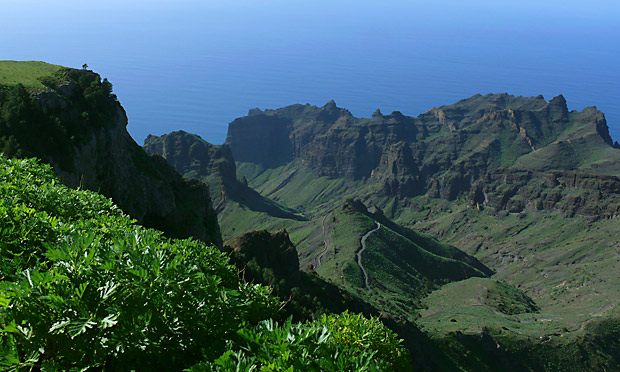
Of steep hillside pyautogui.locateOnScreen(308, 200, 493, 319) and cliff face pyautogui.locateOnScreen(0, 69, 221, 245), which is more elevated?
cliff face pyautogui.locateOnScreen(0, 69, 221, 245)

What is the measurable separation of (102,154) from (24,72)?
16.7 metres

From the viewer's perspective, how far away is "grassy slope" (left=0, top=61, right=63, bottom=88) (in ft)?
207

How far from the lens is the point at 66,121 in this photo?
61594 mm

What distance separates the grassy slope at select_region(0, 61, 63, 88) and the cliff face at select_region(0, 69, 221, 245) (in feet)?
6.02

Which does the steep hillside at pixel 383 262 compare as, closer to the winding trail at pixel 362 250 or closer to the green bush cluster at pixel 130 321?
the winding trail at pixel 362 250

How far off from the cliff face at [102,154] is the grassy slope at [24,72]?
1834 mm

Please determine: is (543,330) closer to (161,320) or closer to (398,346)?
(398,346)

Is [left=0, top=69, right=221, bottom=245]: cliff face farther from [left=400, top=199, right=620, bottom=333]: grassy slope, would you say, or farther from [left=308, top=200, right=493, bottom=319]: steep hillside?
[left=400, top=199, right=620, bottom=333]: grassy slope

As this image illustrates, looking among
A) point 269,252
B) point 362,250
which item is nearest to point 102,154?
point 269,252

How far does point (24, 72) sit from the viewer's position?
6838 cm

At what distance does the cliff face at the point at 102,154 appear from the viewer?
57.4m

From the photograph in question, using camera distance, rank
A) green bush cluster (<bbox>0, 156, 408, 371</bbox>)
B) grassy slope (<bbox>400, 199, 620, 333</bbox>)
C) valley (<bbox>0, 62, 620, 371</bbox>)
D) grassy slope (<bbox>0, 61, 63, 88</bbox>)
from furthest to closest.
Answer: grassy slope (<bbox>400, 199, 620, 333</bbox>) → grassy slope (<bbox>0, 61, 63, 88</bbox>) → valley (<bbox>0, 62, 620, 371</bbox>) → green bush cluster (<bbox>0, 156, 408, 371</bbox>)

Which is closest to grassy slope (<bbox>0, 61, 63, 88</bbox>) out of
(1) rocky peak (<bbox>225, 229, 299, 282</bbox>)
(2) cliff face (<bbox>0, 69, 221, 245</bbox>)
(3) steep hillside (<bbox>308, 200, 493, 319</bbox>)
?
(2) cliff face (<bbox>0, 69, 221, 245</bbox>)

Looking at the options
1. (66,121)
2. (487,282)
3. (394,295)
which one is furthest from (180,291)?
(487,282)
